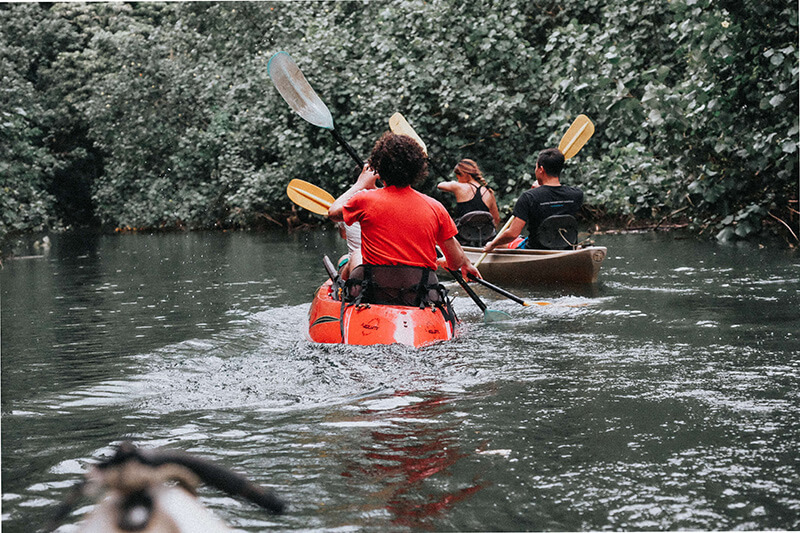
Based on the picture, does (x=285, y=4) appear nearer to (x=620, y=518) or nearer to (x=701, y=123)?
(x=701, y=123)

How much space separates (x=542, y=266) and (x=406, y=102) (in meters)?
11.7

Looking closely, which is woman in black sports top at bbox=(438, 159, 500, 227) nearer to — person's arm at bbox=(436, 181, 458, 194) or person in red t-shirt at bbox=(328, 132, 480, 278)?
person's arm at bbox=(436, 181, 458, 194)

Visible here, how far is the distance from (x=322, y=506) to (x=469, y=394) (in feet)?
5.65

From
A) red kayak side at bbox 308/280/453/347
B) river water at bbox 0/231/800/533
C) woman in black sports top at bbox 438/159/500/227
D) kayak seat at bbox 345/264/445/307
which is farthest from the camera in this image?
woman in black sports top at bbox 438/159/500/227

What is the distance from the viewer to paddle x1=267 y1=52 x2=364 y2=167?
8141 millimetres

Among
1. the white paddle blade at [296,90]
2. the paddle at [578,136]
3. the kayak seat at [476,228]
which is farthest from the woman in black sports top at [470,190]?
the white paddle blade at [296,90]

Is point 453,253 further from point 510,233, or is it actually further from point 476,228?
point 476,228

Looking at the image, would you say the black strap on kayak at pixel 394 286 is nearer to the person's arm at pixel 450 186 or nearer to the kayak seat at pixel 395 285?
the kayak seat at pixel 395 285

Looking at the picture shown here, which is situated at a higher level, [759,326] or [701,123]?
[701,123]

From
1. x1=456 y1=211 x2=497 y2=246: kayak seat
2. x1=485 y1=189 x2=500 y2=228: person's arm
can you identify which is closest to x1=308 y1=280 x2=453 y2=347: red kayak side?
x1=456 y1=211 x2=497 y2=246: kayak seat

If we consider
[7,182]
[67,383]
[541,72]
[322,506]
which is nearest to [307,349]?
[67,383]

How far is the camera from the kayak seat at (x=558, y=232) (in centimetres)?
909

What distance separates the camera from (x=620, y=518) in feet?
8.95

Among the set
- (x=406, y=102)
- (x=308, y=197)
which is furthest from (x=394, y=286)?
(x=406, y=102)
